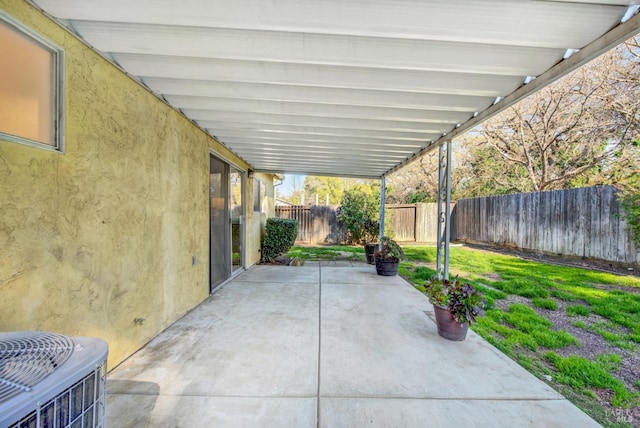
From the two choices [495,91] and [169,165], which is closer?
[495,91]

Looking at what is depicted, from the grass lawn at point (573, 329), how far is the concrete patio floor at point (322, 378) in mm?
269

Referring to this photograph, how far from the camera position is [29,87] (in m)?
1.61

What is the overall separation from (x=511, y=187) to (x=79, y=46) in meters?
14.9

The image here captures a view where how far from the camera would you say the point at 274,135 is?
13.5 feet

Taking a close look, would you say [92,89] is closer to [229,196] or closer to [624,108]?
[229,196]

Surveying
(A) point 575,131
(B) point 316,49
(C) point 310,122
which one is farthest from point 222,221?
(A) point 575,131

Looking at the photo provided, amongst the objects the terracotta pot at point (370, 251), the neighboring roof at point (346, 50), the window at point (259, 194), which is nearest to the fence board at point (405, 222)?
the terracotta pot at point (370, 251)

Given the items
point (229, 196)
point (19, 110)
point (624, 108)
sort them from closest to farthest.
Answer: point (19, 110), point (229, 196), point (624, 108)

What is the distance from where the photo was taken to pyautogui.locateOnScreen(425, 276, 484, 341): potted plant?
8.92 feet

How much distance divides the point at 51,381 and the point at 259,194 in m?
7.11

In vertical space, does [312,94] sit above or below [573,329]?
above

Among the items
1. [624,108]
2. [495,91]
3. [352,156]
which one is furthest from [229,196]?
[624,108]

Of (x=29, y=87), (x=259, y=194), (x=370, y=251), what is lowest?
(x=370, y=251)

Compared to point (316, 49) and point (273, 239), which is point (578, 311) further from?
point (273, 239)
